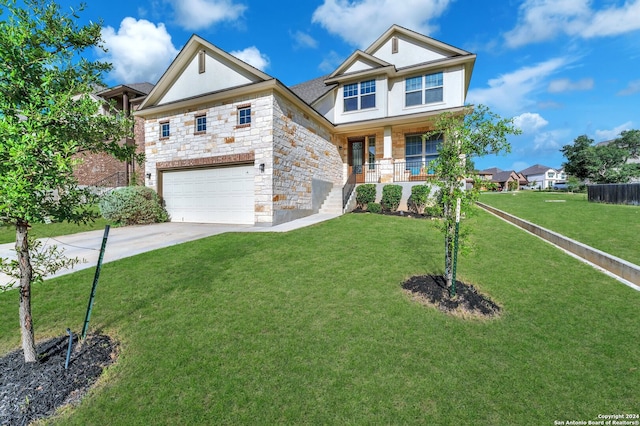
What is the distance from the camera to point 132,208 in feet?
36.9

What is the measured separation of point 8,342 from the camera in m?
3.41

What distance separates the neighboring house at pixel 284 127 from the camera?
35.0 feet

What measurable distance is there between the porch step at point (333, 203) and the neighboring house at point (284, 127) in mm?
337

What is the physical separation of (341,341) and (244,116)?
9.93m

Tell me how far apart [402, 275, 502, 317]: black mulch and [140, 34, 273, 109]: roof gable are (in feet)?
29.9

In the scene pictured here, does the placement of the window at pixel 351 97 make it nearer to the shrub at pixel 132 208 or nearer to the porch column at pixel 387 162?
the porch column at pixel 387 162

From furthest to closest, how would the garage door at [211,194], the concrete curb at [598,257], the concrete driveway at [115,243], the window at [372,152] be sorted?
the window at [372,152]
the garage door at [211,194]
the concrete driveway at [115,243]
the concrete curb at [598,257]

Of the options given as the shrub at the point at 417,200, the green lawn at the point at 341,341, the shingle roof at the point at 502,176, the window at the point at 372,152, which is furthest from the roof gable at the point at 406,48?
the shingle roof at the point at 502,176

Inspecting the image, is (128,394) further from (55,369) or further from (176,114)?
(176,114)

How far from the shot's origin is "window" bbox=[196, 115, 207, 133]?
1179 cm

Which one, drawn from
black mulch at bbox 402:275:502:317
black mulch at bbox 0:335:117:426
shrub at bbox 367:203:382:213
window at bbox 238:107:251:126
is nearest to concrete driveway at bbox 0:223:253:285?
black mulch at bbox 0:335:117:426

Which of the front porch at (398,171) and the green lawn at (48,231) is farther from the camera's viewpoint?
the front porch at (398,171)

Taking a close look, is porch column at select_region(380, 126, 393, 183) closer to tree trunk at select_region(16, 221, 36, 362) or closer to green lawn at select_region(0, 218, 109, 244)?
green lawn at select_region(0, 218, 109, 244)

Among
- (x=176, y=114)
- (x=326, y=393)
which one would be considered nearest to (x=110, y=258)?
(x=326, y=393)
